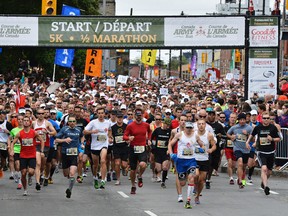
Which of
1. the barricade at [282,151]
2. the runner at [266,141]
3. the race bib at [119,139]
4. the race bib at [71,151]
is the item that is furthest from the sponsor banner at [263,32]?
the race bib at [71,151]

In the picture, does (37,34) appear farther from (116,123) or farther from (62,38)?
(116,123)

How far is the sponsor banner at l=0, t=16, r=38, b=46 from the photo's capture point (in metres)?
32.5

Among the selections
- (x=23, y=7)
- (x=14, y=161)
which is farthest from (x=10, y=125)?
(x=23, y=7)

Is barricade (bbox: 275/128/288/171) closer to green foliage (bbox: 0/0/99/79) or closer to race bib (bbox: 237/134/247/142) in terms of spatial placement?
race bib (bbox: 237/134/247/142)

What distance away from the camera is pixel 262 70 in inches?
1236

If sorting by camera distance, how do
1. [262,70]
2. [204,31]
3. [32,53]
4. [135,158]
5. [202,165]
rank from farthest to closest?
1. [32,53]
2. [204,31]
3. [262,70]
4. [135,158]
5. [202,165]

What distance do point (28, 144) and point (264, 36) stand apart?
553 inches

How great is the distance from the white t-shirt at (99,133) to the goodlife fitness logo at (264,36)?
38.0ft

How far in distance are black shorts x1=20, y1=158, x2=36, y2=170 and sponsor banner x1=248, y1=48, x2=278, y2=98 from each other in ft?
44.6

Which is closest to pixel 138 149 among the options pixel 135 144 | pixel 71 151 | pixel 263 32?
pixel 135 144

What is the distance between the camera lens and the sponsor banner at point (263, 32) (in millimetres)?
31219

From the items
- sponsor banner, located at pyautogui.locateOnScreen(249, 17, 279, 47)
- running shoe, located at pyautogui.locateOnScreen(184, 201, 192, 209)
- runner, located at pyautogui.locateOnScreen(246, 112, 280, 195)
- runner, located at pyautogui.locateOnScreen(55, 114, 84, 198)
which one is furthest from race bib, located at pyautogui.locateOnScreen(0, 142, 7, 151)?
sponsor banner, located at pyautogui.locateOnScreen(249, 17, 279, 47)

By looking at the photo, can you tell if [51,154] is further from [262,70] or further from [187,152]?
[262,70]

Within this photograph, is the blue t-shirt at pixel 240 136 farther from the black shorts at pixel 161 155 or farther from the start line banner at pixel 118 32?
the start line banner at pixel 118 32
